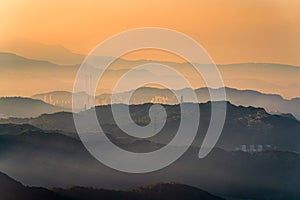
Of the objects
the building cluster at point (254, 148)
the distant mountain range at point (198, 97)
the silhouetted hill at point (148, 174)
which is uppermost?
the distant mountain range at point (198, 97)

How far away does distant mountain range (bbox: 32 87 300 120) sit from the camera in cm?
249

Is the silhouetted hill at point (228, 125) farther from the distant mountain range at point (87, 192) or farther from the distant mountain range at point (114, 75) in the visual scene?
the distant mountain range at point (87, 192)

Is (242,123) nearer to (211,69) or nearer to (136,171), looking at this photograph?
(211,69)

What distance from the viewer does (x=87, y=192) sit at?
2.49 m

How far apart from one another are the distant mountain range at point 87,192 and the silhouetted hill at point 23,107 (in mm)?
358

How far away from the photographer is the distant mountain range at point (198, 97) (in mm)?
2492

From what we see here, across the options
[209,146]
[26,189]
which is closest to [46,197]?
[26,189]

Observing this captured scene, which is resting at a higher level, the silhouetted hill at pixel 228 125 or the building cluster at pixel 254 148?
the silhouetted hill at pixel 228 125

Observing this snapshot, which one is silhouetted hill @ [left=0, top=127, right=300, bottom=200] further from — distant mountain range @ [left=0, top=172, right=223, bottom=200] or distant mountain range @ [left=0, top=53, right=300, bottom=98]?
distant mountain range @ [left=0, top=53, right=300, bottom=98]

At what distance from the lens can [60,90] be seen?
2486 millimetres

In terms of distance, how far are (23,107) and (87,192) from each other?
0.61 metres

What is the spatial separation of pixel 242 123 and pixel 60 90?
1.08 m

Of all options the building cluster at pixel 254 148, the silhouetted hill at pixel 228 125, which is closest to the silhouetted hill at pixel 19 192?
the silhouetted hill at pixel 228 125

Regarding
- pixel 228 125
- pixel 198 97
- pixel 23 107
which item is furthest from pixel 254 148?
pixel 23 107
